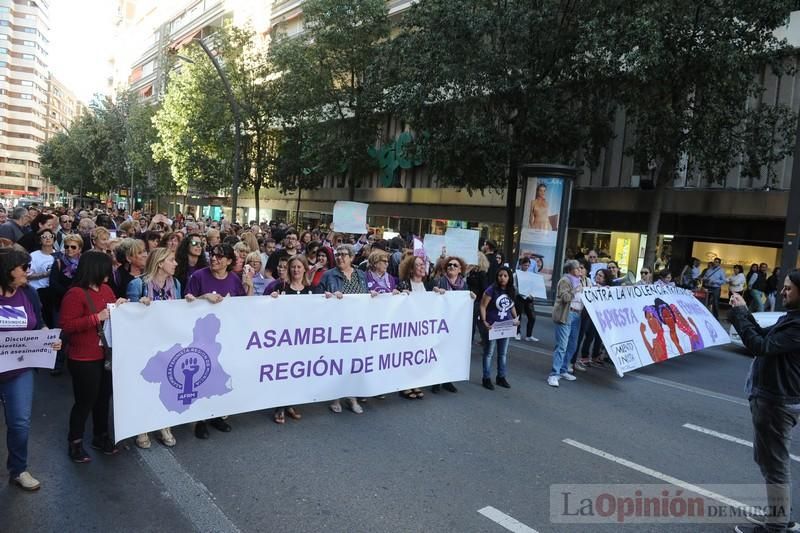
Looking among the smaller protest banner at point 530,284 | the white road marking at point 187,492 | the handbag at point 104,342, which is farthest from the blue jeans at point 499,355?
the handbag at point 104,342

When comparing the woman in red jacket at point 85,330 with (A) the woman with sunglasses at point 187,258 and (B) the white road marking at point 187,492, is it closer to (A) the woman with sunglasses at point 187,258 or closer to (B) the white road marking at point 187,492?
(B) the white road marking at point 187,492

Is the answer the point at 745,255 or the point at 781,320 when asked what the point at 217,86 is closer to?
the point at 745,255

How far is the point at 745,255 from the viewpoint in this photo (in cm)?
1931

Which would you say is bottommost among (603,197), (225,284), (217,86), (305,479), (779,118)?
(305,479)

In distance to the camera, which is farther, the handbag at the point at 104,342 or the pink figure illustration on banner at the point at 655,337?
the pink figure illustration on banner at the point at 655,337

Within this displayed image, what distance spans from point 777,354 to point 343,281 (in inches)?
160

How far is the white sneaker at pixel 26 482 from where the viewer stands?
4035 millimetres

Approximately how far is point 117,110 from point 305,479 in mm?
51052

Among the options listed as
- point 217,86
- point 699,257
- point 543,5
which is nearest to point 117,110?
point 217,86

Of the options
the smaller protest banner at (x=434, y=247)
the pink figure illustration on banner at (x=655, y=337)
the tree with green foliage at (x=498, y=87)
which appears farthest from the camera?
the tree with green foliage at (x=498, y=87)

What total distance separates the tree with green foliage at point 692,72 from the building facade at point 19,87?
4569 inches

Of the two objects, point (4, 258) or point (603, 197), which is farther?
point (603, 197)

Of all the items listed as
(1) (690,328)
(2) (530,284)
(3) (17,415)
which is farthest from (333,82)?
(3) (17,415)

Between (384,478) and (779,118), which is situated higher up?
(779,118)
